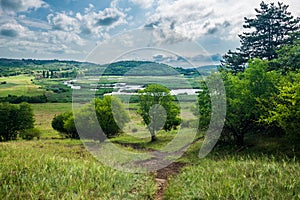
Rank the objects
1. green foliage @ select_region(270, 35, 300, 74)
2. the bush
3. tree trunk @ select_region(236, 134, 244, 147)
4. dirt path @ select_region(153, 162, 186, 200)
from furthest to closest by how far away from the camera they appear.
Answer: the bush
tree trunk @ select_region(236, 134, 244, 147)
green foliage @ select_region(270, 35, 300, 74)
dirt path @ select_region(153, 162, 186, 200)

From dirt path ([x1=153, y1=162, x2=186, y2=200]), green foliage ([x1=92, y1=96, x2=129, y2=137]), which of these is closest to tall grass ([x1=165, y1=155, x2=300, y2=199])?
dirt path ([x1=153, y1=162, x2=186, y2=200])

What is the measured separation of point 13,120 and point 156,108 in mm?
32344

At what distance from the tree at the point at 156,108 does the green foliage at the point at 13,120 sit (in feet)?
93.1

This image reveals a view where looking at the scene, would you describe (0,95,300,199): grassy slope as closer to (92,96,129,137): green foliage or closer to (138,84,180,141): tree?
(138,84,180,141): tree

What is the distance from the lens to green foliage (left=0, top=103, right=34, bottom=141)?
166 feet

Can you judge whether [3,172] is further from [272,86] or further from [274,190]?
[272,86]

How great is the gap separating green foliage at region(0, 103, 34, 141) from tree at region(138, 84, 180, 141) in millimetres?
28384

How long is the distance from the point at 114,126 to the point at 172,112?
8.80 m

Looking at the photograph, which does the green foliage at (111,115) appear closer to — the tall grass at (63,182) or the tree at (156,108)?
the tree at (156,108)

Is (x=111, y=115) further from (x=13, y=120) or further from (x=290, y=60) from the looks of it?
(x=13, y=120)

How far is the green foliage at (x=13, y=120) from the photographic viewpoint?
5064 cm

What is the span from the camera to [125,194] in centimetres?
1027

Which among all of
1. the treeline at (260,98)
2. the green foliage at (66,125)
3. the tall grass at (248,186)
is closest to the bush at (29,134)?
the green foliage at (66,125)

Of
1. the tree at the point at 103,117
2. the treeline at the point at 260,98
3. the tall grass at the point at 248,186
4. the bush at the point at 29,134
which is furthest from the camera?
the bush at the point at 29,134
